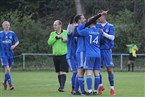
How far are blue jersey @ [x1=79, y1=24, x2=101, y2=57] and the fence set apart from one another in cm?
2092

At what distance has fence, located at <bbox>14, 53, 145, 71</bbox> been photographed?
3572 cm

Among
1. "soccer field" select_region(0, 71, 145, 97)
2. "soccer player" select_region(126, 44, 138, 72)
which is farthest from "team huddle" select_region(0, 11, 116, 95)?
"soccer player" select_region(126, 44, 138, 72)

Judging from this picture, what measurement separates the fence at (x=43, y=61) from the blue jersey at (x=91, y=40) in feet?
68.6

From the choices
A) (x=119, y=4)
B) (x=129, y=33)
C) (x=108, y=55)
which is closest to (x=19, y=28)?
(x=129, y=33)

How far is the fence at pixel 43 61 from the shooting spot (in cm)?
3572

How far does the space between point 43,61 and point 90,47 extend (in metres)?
22.1

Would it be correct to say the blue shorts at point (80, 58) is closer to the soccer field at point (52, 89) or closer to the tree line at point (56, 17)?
the soccer field at point (52, 89)

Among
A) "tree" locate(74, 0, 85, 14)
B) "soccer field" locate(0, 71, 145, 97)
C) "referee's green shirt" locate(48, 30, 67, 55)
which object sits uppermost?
"tree" locate(74, 0, 85, 14)

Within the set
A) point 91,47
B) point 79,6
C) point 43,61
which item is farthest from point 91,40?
point 79,6

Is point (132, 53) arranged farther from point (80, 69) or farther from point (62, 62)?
point (80, 69)

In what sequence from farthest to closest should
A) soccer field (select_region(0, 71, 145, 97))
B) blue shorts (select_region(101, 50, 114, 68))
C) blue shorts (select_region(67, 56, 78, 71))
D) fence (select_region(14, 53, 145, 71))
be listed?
fence (select_region(14, 53, 145, 71))
blue shorts (select_region(67, 56, 78, 71))
soccer field (select_region(0, 71, 145, 97))
blue shorts (select_region(101, 50, 114, 68))

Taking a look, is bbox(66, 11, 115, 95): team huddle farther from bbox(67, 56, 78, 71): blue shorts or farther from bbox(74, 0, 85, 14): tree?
bbox(74, 0, 85, 14): tree

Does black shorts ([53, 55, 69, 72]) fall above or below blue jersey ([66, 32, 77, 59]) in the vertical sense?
below

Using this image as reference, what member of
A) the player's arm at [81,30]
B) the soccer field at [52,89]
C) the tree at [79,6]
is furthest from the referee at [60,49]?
the tree at [79,6]
